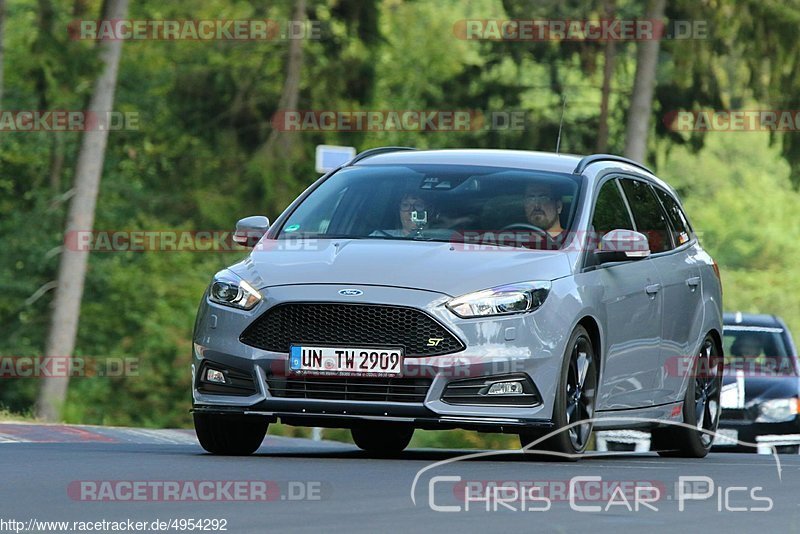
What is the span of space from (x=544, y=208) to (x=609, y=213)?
2.47ft

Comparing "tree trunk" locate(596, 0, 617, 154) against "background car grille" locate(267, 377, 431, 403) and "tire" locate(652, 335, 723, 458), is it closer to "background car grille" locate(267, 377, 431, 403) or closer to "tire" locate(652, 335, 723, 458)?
"tire" locate(652, 335, 723, 458)

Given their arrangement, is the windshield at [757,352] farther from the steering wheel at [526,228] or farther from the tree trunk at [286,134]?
the tree trunk at [286,134]

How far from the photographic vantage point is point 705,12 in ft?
104

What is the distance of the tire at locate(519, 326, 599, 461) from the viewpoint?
1059 cm

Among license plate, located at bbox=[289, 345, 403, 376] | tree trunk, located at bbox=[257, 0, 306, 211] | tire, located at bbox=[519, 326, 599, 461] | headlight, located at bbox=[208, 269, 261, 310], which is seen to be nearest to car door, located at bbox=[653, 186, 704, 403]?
tire, located at bbox=[519, 326, 599, 461]

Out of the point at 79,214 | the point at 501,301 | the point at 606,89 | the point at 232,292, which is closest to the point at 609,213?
the point at 501,301

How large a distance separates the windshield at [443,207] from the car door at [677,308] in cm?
125

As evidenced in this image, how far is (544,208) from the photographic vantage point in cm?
1155

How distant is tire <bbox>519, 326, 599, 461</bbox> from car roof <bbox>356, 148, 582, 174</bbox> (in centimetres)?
145

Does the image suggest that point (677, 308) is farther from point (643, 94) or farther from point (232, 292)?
point (643, 94)

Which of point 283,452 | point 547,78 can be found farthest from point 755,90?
point 283,452

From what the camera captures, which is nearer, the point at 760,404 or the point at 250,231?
the point at 250,231

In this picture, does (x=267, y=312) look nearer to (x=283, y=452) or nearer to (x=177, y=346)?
(x=283, y=452)

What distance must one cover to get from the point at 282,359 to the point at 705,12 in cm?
2251
